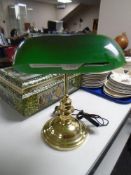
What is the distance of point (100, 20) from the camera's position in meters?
1.89

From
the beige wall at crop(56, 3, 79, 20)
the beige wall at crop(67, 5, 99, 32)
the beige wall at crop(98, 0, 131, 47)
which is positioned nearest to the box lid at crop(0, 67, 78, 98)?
the beige wall at crop(56, 3, 79, 20)

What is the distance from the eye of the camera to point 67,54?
25 centimetres

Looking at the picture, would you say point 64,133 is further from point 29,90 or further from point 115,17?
point 115,17

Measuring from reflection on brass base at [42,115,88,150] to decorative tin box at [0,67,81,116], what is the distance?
3.6 inches

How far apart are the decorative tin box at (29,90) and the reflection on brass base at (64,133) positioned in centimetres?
9

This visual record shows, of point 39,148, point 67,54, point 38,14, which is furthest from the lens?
point 38,14

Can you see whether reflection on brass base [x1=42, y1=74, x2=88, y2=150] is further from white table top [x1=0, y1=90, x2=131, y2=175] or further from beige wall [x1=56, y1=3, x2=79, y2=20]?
beige wall [x1=56, y1=3, x2=79, y2=20]

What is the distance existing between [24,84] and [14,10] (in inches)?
32.2

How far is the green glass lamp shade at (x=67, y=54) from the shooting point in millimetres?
249

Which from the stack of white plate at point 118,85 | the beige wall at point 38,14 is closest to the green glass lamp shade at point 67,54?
the stack of white plate at point 118,85

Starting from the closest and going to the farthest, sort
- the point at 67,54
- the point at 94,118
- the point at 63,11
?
the point at 67,54 < the point at 94,118 < the point at 63,11

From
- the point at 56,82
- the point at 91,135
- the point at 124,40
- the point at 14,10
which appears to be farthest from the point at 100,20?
the point at 91,135

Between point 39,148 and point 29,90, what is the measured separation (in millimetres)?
180

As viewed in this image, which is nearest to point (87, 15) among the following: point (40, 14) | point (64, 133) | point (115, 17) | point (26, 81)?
point (115, 17)
